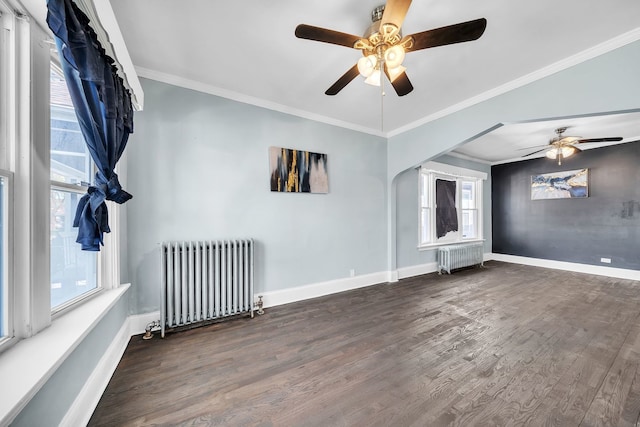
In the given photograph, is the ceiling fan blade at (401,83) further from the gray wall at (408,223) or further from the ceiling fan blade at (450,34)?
the gray wall at (408,223)

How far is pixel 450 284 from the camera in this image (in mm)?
3959

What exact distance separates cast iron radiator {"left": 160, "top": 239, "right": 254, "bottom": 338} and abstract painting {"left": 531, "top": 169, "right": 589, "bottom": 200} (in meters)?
6.75

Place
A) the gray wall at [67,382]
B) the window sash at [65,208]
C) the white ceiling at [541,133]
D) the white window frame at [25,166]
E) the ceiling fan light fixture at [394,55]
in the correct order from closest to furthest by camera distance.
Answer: the gray wall at [67,382]
the white window frame at [25,166]
the window sash at [65,208]
the ceiling fan light fixture at [394,55]
the white ceiling at [541,133]

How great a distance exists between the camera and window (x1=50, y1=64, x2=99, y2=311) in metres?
1.35

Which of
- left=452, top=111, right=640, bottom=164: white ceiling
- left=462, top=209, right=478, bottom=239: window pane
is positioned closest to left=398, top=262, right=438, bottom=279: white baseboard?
left=462, top=209, right=478, bottom=239: window pane

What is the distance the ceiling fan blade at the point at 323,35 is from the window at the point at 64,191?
1535mm

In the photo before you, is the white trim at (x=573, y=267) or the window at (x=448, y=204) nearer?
the white trim at (x=573, y=267)

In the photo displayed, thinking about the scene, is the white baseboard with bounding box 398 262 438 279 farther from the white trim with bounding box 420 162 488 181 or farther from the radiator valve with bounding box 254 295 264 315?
the radiator valve with bounding box 254 295 264 315

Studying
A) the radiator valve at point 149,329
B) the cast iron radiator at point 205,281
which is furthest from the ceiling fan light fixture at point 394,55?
the radiator valve at point 149,329

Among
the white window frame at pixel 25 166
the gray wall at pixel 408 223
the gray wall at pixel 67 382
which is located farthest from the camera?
the gray wall at pixel 408 223

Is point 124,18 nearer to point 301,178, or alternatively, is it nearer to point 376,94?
point 301,178

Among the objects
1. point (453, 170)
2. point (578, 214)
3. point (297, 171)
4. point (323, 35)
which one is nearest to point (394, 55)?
point (323, 35)

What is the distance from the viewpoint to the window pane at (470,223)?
5.72 metres

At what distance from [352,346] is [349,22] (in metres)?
2.78
